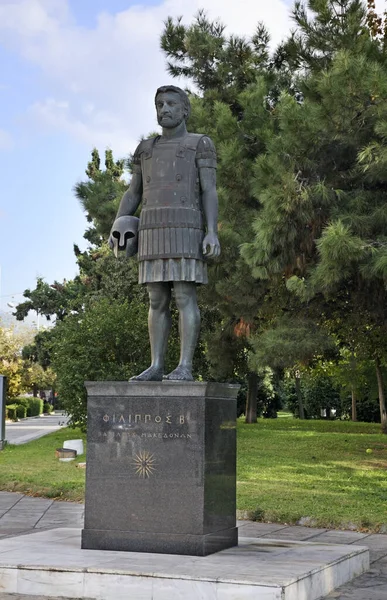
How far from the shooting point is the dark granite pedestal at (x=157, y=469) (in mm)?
6539

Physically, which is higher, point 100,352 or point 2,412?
point 100,352

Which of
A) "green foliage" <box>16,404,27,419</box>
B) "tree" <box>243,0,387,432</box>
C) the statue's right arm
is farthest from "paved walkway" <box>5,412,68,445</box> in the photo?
the statue's right arm

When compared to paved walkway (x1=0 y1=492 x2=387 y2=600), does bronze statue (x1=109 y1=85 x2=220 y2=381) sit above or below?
above

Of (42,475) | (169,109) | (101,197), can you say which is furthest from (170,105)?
(101,197)

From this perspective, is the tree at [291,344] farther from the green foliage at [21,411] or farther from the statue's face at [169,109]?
the green foliage at [21,411]

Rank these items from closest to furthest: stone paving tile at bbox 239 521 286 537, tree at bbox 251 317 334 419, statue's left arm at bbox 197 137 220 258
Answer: statue's left arm at bbox 197 137 220 258 < stone paving tile at bbox 239 521 286 537 < tree at bbox 251 317 334 419

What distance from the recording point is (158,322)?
7.24m

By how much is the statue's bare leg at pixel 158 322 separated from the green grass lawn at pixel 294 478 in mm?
3209

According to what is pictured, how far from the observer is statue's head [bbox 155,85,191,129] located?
282 inches

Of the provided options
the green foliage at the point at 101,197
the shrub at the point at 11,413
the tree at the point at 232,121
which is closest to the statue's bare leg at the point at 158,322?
the tree at the point at 232,121

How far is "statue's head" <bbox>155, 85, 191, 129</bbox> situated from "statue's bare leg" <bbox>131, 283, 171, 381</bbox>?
4.34ft

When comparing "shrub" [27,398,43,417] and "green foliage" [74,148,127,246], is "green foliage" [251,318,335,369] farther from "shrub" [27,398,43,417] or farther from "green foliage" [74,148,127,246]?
"shrub" [27,398,43,417]

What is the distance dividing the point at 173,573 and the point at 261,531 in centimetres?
328

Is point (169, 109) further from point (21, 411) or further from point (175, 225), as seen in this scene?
point (21, 411)
